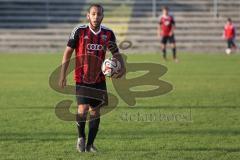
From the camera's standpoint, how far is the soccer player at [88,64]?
8.48m

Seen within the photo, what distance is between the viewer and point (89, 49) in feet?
27.9

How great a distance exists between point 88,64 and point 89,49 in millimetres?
204

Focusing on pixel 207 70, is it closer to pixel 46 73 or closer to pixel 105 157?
pixel 46 73

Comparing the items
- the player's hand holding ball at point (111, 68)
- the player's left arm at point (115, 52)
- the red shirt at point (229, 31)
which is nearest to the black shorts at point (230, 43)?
the red shirt at point (229, 31)

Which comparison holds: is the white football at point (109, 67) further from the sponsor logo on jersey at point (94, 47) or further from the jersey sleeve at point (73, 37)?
the jersey sleeve at point (73, 37)

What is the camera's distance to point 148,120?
37.7ft

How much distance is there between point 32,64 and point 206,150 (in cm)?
1778

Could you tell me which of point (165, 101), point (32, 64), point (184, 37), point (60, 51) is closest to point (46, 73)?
point (32, 64)

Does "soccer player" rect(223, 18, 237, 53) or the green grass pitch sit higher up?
the green grass pitch

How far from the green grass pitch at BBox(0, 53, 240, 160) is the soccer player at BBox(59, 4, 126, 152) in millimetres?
320

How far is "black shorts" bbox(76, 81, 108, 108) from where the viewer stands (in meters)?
8.53

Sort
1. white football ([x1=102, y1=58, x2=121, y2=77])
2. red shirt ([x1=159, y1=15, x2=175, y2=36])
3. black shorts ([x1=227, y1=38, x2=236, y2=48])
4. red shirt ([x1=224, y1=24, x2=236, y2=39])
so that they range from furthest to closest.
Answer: black shorts ([x1=227, y1=38, x2=236, y2=48]) → red shirt ([x1=224, y1=24, x2=236, y2=39]) → red shirt ([x1=159, y1=15, x2=175, y2=36]) → white football ([x1=102, y1=58, x2=121, y2=77])

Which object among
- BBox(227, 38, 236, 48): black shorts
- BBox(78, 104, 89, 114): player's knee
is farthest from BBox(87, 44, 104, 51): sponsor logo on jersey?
BBox(227, 38, 236, 48): black shorts

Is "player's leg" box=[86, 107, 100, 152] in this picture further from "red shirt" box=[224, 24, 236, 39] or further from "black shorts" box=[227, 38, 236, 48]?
"black shorts" box=[227, 38, 236, 48]
